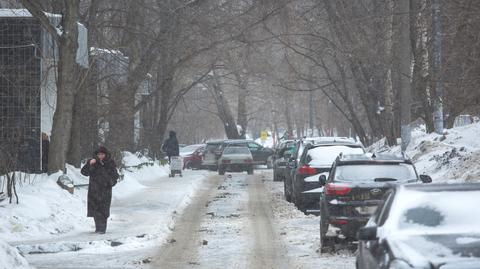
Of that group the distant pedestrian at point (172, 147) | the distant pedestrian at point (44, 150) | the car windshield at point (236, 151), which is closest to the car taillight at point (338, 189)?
the distant pedestrian at point (44, 150)

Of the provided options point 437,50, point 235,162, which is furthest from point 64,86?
point 235,162

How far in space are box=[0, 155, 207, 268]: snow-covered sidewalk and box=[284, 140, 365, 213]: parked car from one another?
2.95 meters

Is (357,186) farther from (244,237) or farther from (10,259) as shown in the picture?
(10,259)

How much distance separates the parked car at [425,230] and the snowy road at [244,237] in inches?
153

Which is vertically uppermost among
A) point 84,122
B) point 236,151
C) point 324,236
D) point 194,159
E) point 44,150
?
point 84,122

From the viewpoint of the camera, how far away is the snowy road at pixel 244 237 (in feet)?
44.0

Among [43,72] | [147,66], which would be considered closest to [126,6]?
[147,66]

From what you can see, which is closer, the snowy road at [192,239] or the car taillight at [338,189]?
the snowy road at [192,239]

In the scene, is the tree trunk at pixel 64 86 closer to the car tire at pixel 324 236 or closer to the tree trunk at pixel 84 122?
the tree trunk at pixel 84 122

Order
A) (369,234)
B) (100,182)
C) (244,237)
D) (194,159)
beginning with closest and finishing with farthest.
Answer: (369,234) < (244,237) < (100,182) < (194,159)

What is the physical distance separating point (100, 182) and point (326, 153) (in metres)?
6.27

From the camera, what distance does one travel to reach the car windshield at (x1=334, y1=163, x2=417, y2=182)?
14.3m

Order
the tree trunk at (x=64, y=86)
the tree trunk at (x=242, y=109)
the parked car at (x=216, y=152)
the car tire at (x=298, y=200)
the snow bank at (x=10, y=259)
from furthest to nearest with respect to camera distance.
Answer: the tree trunk at (x=242, y=109) < the parked car at (x=216, y=152) < the car tire at (x=298, y=200) < the tree trunk at (x=64, y=86) < the snow bank at (x=10, y=259)

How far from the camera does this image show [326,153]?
21.6m
